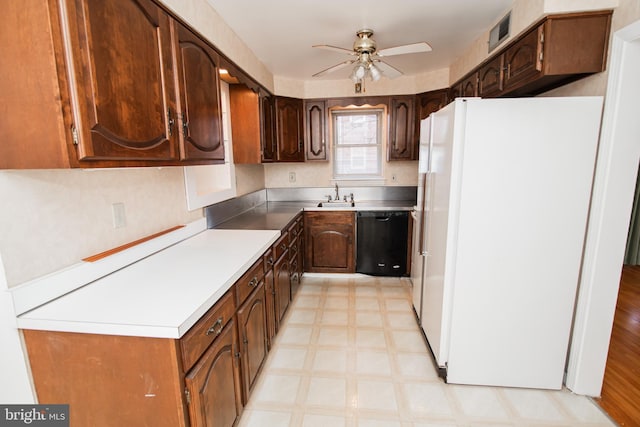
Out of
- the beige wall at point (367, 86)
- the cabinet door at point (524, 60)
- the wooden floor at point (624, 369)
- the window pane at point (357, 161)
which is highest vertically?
the beige wall at point (367, 86)

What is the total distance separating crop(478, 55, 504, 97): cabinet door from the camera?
2.22m

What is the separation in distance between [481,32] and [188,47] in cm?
221

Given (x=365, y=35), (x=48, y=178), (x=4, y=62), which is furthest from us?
(x=365, y=35)

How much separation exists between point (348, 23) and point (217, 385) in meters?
2.39

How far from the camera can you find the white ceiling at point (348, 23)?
198cm

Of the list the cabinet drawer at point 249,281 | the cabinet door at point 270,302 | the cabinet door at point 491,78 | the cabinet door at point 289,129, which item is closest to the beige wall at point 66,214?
the cabinet drawer at point 249,281

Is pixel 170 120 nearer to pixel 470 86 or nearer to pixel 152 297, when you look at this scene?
pixel 152 297

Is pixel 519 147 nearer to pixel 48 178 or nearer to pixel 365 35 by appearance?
pixel 365 35

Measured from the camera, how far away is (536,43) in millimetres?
1764

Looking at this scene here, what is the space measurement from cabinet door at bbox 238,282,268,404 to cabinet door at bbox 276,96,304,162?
1906 mm

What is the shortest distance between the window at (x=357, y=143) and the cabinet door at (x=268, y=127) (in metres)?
0.91

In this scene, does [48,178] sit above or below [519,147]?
below

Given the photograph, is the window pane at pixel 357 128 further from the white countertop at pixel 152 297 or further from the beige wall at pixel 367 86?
the white countertop at pixel 152 297

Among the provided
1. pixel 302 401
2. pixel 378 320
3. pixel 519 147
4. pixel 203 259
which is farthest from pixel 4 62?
pixel 378 320
